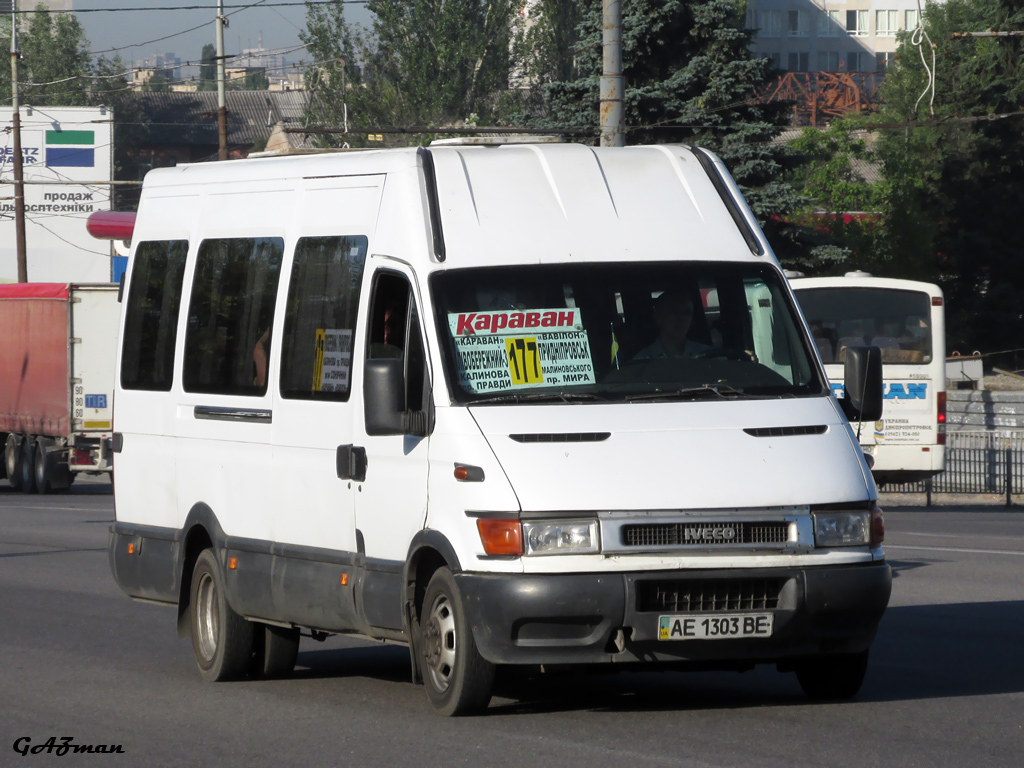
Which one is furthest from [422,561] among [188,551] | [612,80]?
[612,80]

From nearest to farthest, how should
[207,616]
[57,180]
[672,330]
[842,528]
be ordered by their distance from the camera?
[842,528], [672,330], [207,616], [57,180]

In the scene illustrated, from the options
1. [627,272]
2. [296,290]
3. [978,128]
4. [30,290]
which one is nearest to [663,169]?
[627,272]

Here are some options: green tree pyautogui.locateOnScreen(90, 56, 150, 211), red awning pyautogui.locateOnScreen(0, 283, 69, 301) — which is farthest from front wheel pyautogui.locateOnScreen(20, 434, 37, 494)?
green tree pyautogui.locateOnScreen(90, 56, 150, 211)

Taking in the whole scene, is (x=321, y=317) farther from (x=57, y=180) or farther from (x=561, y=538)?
(x=57, y=180)

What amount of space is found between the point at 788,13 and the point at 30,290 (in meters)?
114

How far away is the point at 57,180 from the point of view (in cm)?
7800

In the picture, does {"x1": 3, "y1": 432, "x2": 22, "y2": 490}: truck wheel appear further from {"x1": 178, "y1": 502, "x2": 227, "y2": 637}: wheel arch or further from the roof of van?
the roof of van

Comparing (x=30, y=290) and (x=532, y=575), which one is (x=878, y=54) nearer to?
(x=30, y=290)

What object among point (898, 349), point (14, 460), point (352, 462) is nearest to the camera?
point (352, 462)

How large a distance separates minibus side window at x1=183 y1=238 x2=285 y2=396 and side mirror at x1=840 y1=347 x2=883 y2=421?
113 inches

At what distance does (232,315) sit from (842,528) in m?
3.63

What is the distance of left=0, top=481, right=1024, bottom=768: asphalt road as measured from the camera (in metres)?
6.72

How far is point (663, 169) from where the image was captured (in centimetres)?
832

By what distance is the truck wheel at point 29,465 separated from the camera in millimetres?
31938
